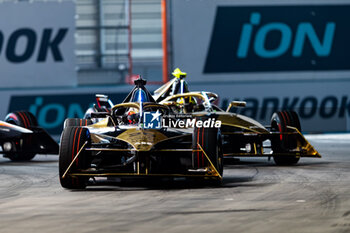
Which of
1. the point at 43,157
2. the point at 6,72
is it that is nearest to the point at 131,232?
the point at 43,157

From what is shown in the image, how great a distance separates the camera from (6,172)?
45.0ft

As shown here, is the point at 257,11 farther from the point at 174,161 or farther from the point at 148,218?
the point at 148,218

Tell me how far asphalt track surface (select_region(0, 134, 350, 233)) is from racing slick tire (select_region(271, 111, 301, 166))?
2.90 feet

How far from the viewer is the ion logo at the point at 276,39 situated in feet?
83.1

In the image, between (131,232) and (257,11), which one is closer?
(131,232)

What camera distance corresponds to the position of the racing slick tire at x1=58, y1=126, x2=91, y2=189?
34.2 feet

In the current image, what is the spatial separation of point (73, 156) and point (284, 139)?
184 inches

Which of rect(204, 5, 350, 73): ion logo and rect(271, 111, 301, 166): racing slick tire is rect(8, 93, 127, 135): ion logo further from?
rect(271, 111, 301, 166): racing slick tire

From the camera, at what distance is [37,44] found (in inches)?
969

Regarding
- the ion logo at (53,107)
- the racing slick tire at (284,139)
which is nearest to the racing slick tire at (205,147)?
the racing slick tire at (284,139)

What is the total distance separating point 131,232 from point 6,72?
59.2 ft

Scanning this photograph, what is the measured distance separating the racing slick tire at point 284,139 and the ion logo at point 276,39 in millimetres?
10560

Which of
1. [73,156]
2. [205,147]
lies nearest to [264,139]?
[205,147]

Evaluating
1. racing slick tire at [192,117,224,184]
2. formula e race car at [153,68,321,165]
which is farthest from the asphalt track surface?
formula e race car at [153,68,321,165]
